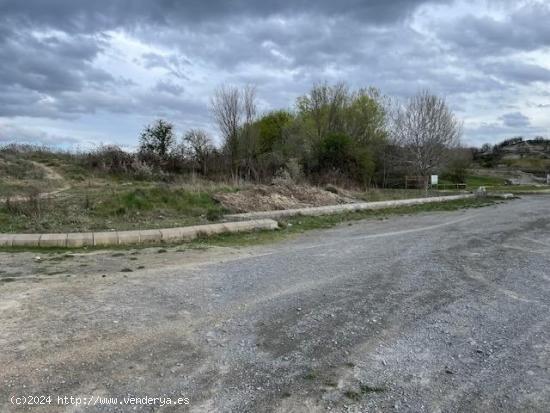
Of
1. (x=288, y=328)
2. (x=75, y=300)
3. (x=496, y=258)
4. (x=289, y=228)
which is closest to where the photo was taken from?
(x=288, y=328)

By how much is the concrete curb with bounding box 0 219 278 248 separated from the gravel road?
0.99 metres

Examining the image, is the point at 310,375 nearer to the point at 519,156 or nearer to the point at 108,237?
the point at 108,237

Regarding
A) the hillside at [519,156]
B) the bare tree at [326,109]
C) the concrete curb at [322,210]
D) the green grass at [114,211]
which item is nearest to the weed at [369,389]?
the green grass at [114,211]

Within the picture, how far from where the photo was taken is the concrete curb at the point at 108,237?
1005cm


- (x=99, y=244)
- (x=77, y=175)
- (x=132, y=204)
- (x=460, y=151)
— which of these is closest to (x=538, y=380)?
(x=99, y=244)

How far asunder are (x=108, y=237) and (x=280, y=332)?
21.6 feet

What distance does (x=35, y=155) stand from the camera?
32.3m

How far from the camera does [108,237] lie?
10.5 meters

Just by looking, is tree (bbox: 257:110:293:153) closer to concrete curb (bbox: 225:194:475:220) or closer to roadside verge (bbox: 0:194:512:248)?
concrete curb (bbox: 225:194:475:220)

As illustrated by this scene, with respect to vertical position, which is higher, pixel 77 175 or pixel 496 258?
pixel 77 175

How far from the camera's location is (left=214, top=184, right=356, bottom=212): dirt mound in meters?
16.8

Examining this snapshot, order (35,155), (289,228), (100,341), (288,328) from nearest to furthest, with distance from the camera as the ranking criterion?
(100,341)
(288,328)
(289,228)
(35,155)

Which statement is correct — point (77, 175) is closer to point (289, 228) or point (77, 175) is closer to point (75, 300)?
point (289, 228)

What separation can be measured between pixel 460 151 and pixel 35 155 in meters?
37.2
